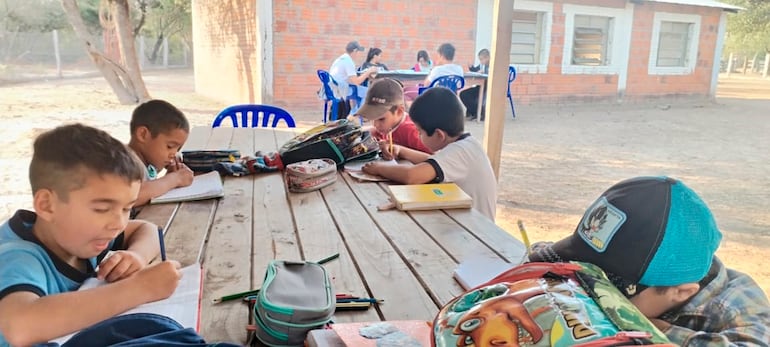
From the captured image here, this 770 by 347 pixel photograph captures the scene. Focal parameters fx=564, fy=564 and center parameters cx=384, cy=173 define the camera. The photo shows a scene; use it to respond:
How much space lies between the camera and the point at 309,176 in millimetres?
2193

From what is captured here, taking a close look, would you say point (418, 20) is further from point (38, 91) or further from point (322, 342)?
point (322, 342)

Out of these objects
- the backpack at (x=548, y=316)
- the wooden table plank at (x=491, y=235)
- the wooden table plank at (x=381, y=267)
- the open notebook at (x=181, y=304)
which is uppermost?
the backpack at (x=548, y=316)

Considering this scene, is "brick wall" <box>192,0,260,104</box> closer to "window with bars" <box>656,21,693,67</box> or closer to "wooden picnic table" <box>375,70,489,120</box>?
"wooden picnic table" <box>375,70,489,120</box>

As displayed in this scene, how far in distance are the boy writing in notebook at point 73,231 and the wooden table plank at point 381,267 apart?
0.45 metres

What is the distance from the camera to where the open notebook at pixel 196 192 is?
201cm

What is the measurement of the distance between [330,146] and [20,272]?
163 cm

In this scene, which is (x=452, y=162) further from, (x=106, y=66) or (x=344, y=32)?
(x=106, y=66)

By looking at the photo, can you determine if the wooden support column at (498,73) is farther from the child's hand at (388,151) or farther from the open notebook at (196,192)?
the open notebook at (196,192)

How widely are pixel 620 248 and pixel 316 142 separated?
1750 millimetres

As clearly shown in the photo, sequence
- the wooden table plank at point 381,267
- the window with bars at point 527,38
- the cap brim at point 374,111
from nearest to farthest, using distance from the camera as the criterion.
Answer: the wooden table plank at point 381,267, the cap brim at point 374,111, the window with bars at point 527,38

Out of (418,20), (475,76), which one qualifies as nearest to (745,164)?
(475,76)

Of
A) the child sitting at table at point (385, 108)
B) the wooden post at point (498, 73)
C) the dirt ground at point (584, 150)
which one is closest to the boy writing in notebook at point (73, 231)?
the child sitting at table at point (385, 108)

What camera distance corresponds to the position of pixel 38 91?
488 inches

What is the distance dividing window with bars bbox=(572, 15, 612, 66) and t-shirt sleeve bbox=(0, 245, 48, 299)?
12343mm
